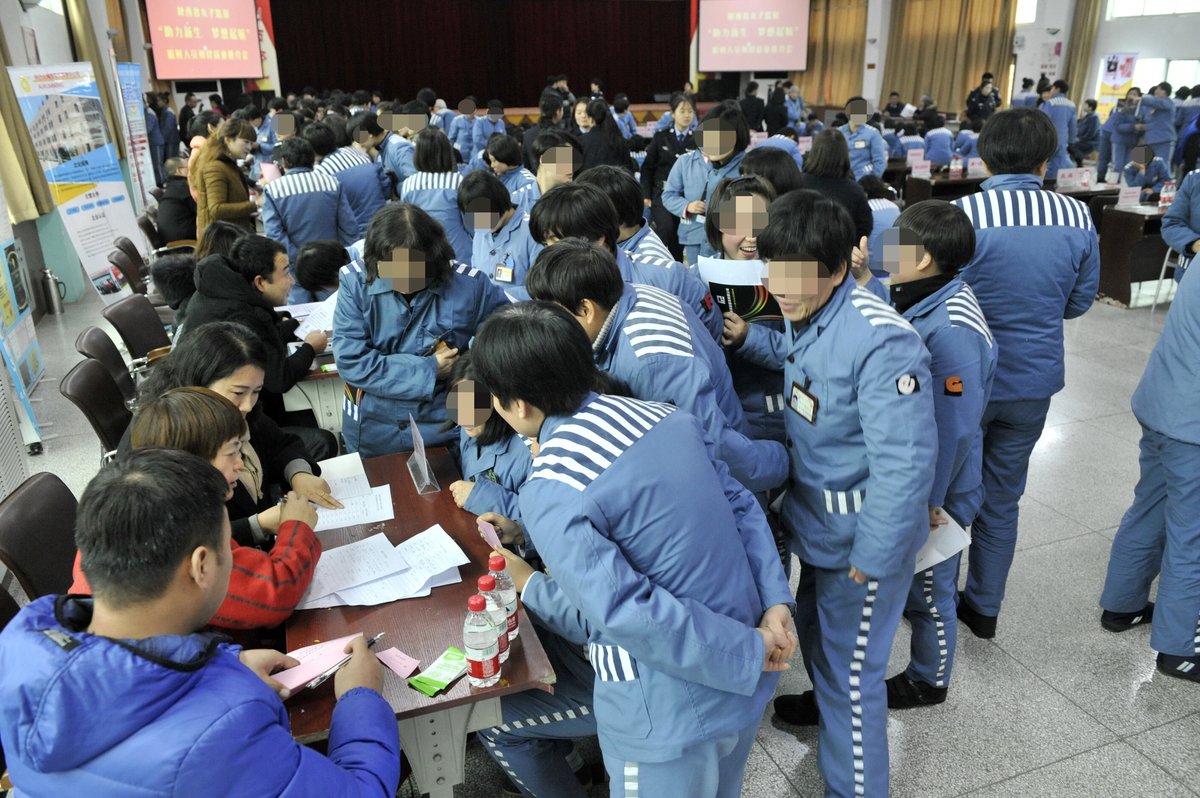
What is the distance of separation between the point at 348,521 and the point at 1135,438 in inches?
157

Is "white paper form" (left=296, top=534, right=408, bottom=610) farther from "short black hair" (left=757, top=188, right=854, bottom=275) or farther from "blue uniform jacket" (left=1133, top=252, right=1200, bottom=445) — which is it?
"blue uniform jacket" (left=1133, top=252, right=1200, bottom=445)

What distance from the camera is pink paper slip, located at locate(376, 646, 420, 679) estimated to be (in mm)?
1527

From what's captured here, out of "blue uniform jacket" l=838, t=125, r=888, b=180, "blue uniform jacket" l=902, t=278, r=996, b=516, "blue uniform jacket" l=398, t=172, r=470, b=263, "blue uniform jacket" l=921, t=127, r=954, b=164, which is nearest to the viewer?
"blue uniform jacket" l=902, t=278, r=996, b=516

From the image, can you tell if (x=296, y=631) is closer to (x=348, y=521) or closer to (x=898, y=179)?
(x=348, y=521)

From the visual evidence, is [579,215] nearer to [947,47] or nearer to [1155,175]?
[1155,175]

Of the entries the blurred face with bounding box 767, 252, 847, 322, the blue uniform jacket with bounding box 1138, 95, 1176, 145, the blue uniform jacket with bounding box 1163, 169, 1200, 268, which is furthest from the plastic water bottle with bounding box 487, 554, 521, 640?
the blue uniform jacket with bounding box 1138, 95, 1176, 145

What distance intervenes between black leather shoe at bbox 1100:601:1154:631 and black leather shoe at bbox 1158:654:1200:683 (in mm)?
211

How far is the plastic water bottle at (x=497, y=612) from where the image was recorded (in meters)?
1.56

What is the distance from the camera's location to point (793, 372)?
193cm

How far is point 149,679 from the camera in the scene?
38.4 inches

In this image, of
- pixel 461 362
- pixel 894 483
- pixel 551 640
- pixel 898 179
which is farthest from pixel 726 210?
pixel 898 179

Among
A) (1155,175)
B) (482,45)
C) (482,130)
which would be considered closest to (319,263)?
(482,130)

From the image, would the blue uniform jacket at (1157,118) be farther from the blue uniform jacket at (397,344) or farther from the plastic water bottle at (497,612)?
the plastic water bottle at (497,612)

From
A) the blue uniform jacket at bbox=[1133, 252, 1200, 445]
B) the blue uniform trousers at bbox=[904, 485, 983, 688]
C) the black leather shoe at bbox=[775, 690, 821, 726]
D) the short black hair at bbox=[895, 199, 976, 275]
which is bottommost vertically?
the black leather shoe at bbox=[775, 690, 821, 726]
